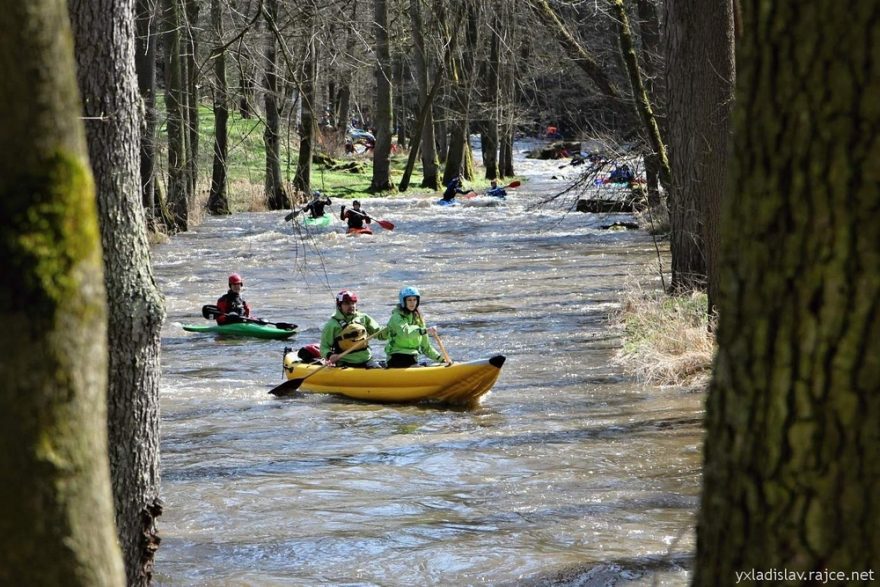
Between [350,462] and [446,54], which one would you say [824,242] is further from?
[350,462]

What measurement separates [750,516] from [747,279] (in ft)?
1.45

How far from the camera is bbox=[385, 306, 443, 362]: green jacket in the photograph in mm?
11281

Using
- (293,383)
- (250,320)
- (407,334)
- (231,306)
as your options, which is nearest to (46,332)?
(407,334)

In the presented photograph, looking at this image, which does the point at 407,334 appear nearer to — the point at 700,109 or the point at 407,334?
the point at 407,334

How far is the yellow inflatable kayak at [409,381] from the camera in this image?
1059cm

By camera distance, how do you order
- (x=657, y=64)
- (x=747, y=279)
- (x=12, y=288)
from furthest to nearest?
(x=657, y=64) < (x=747, y=279) < (x=12, y=288)

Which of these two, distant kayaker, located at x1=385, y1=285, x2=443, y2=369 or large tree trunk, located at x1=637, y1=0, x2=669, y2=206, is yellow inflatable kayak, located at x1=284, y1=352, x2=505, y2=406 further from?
large tree trunk, located at x1=637, y1=0, x2=669, y2=206

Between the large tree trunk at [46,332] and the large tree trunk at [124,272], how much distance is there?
99.2 inches

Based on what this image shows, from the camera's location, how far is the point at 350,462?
29.5 feet

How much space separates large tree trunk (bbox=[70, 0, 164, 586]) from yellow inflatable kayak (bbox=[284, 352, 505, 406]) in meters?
5.80

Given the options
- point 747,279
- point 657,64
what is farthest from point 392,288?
point 747,279

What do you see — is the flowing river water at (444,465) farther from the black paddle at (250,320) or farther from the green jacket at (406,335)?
the green jacket at (406,335)

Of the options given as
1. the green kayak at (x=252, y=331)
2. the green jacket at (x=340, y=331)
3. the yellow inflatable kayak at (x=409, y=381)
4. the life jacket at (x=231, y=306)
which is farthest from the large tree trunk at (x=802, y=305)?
the life jacket at (x=231, y=306)

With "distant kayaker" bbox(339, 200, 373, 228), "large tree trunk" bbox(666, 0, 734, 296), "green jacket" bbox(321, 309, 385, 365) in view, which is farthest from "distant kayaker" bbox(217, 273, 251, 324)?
"distant kayaker" bbox(339, 200, 373, 228)
